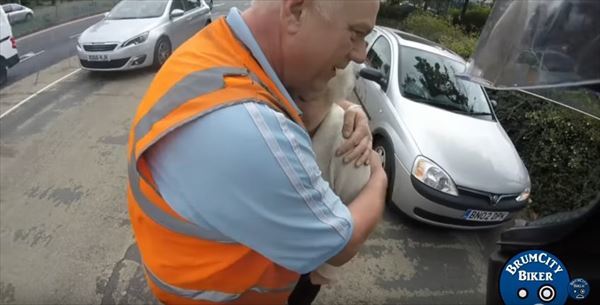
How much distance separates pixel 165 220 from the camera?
0.97 metres

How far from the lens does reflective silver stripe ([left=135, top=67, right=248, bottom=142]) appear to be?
0.82m

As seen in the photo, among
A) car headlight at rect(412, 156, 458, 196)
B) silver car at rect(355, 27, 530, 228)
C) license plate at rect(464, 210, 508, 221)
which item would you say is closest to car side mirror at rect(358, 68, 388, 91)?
silver car at rect(355, 27, 530, 228)

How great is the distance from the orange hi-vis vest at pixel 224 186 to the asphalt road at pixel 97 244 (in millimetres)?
2067

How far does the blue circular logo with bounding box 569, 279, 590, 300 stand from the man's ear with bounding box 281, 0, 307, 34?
3.69 ft

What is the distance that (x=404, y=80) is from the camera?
468 centimetres

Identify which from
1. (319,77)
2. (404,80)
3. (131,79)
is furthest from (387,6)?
(319,77)

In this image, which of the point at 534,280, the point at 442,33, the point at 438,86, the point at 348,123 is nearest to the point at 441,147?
the point at 438,86

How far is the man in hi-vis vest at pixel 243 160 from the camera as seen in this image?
31.0 inches

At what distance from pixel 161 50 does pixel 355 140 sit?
25.7 ft

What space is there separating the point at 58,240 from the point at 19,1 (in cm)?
2628

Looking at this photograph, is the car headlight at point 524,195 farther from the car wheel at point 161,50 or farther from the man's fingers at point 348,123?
the car wheel at point 161,50

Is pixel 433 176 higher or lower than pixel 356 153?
lower

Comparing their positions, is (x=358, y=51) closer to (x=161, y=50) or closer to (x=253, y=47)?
(x=253, y=47)

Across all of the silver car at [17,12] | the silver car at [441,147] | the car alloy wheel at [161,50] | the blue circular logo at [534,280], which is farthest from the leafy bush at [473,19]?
the silver car at [17,12]
